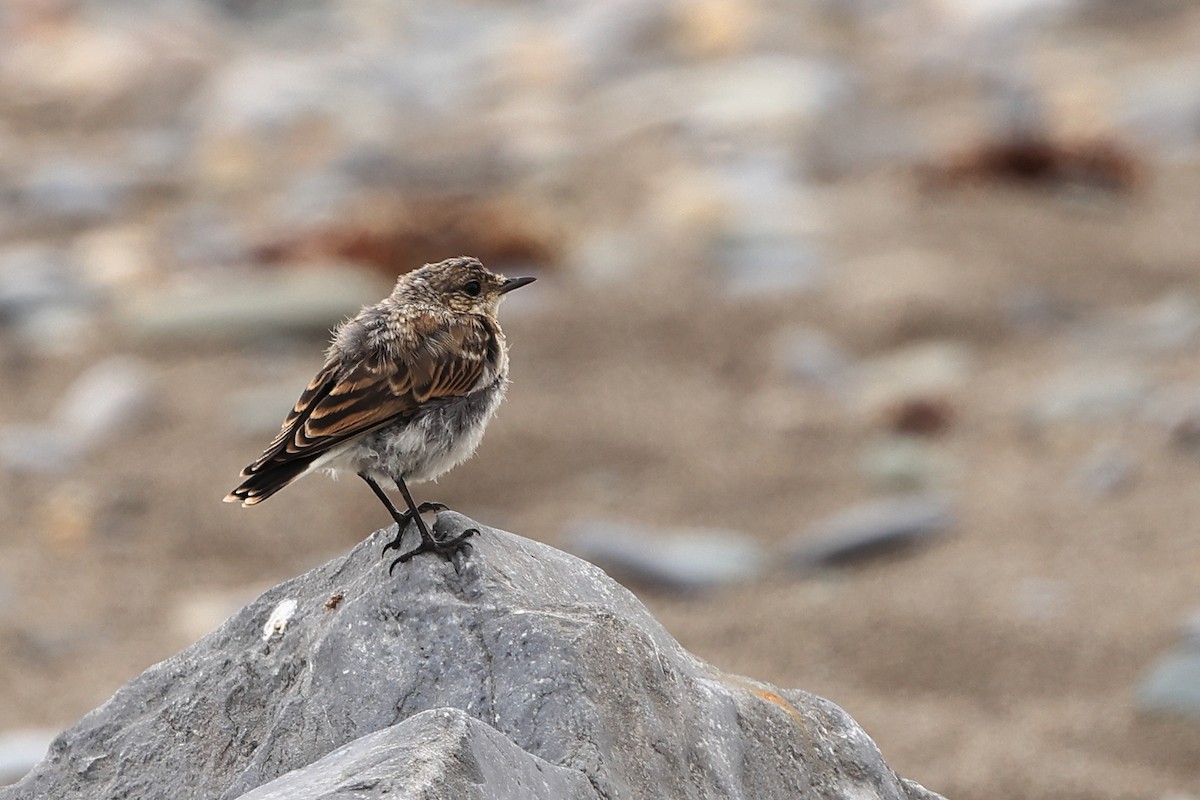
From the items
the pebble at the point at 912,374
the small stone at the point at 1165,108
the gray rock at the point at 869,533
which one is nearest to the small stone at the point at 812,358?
the pebble at the point at 912,374

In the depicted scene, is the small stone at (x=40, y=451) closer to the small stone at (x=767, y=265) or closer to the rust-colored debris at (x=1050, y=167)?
the small stone at (x=767, y=265)

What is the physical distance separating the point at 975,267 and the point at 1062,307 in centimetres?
82

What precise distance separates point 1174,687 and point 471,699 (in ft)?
15.4

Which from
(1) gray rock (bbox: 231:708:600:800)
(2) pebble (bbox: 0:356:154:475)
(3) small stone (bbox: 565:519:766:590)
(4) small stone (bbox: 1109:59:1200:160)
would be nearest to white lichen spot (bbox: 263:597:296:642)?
(1) gray rock (bbox: 231:708:600:800)

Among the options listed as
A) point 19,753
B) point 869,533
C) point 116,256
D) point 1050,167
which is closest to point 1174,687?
point 869,533

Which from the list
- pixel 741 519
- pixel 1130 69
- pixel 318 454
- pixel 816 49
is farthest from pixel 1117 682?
pixel 816 49

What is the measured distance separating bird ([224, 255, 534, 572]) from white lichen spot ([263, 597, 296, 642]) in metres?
0.31

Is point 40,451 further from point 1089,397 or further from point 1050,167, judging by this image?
point 1050,167

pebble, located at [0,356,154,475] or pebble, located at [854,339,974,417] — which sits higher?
pebble, located at [854,339,974,417]

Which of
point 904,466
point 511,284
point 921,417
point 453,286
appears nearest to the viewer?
point 453,286

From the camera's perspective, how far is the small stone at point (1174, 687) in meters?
7.72

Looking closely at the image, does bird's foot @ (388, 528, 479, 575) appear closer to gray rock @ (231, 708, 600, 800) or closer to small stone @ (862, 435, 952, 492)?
gray rock @ (231, 708, 600, 800)

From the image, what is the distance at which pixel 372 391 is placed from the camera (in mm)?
5098

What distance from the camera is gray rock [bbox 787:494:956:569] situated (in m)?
9.62
